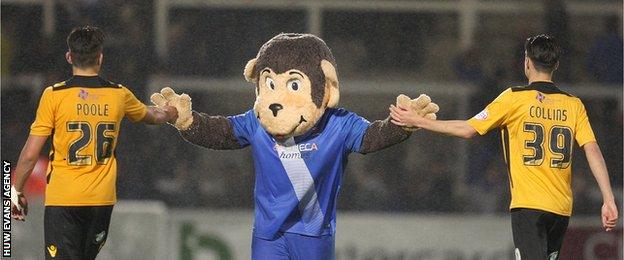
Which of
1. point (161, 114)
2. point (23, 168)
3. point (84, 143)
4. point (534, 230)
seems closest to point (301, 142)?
point (161, 114)

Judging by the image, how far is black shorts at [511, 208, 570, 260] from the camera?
617cm

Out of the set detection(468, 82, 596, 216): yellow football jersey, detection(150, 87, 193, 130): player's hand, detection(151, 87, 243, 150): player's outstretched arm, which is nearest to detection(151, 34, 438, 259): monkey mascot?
detection(151, 87, 243, 150): player's outstretched arm

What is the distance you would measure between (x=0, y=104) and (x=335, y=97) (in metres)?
4.22

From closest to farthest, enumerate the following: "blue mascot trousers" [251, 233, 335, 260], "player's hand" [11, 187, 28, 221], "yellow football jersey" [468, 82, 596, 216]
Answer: "blue mascot trousers" [251, 233, 335, 260]
"yellow football jersey" [468, 82, 596, 216]
"player's hand" [11, 187, 28, 221]

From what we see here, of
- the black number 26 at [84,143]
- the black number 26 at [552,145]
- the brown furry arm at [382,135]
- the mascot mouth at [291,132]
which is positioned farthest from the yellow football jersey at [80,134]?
the black number 26 at [552,145]

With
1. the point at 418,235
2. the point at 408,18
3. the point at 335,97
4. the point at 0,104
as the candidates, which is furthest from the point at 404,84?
the point at 335,97

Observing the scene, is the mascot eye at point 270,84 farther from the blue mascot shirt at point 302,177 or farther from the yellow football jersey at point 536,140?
the yellow football jersey at point 536,140

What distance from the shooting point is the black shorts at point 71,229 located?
6.31 meters

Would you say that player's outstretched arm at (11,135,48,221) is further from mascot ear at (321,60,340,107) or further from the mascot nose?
mascot ear at (321,60,340,107)

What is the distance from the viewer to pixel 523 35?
10148 mm

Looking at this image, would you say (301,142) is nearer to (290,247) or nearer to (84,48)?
(290,247)

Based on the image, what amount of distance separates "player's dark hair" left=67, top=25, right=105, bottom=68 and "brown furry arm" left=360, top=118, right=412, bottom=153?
1.32m

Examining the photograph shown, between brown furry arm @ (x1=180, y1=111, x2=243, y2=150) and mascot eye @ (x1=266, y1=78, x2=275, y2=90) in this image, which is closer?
mascot eye @ (x1=266, y1=78, x2=275, y2=90)

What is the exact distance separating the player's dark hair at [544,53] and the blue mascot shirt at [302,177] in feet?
2.78
